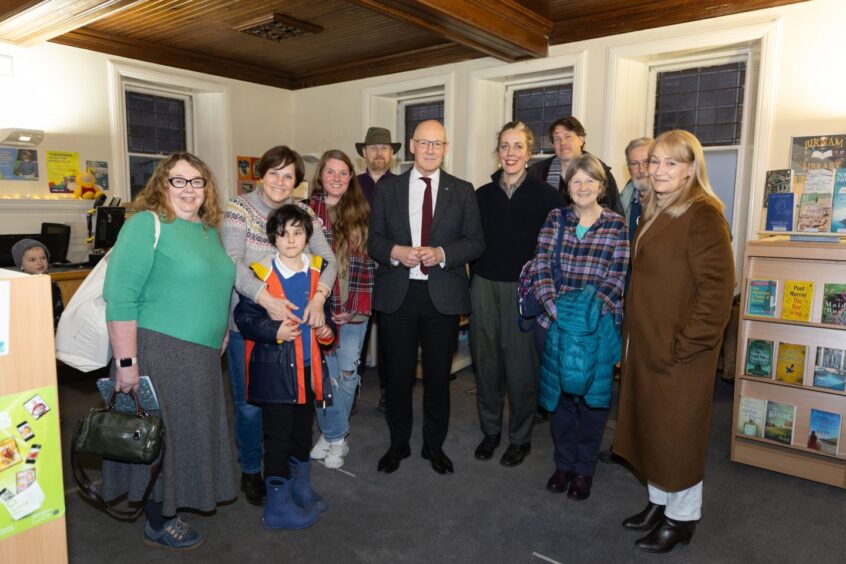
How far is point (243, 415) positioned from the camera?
2.61 metres

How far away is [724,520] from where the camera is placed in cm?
262

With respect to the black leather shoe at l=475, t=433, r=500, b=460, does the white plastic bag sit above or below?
above

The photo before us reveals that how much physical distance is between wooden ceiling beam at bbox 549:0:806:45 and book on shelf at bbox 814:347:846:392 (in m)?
2.52

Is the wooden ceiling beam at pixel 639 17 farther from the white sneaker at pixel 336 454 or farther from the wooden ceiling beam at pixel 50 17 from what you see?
the white sneaker at pixel 336 454

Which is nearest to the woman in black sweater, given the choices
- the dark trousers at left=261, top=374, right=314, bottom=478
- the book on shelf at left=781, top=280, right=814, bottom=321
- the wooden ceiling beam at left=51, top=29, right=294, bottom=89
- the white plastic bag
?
the dark trousers at left=261, top=374, right=314, bottom=478

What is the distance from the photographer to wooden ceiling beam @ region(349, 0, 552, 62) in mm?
3912

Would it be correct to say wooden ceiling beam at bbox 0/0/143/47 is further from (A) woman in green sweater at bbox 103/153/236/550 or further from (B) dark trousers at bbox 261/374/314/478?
(B) dark trousers at bbox 261/374/314/478

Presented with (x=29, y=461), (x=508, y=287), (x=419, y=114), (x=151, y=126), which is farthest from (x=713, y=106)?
(x=151, y=126)

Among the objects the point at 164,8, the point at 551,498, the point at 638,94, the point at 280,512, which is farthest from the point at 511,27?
the point at 280,512

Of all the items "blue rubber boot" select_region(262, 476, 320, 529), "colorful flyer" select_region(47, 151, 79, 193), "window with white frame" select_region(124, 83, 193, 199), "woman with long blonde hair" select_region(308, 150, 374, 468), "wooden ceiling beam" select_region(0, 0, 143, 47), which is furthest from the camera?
"window with white frame" select_region(124, 83, 193, 199)

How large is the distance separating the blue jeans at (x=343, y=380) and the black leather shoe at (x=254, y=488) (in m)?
0.46

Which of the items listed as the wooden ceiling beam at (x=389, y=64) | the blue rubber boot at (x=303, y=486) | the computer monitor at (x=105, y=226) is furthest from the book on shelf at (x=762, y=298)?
the computer monitor at (x=105, y=226)

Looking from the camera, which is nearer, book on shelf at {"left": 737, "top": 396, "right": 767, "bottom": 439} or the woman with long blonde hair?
the woman with long blonde hair

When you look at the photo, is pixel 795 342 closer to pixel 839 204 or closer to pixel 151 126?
pixel 839 204
